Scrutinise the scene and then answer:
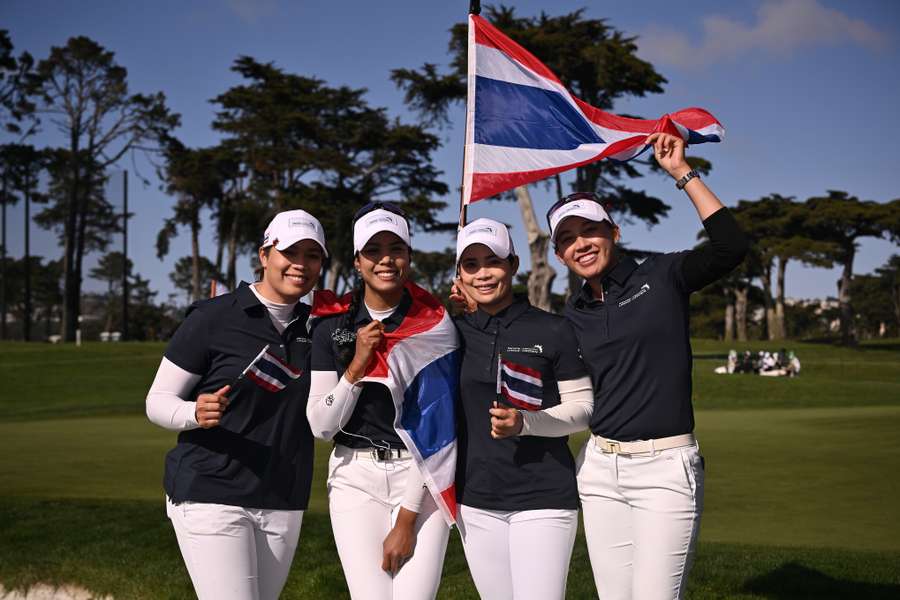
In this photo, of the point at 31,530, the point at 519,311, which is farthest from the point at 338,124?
the point at 519,311

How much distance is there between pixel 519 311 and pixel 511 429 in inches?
23.4

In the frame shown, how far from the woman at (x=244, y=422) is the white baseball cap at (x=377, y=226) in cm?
21

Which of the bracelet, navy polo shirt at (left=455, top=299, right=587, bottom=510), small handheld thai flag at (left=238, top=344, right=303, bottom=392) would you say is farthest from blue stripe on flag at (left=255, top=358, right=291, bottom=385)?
the bracelet

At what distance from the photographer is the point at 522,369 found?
3.72m

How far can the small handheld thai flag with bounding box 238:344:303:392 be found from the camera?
3666 millimetres

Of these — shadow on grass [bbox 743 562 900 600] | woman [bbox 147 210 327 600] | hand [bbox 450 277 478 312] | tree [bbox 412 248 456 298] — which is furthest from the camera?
tree [bbox 412 248 456 298]

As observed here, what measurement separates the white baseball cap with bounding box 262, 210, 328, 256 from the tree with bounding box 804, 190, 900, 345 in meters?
58.5

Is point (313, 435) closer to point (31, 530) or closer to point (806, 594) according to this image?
point (806, 594)

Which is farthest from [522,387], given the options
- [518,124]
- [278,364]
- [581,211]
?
[518,124]

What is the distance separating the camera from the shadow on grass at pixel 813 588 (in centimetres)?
586

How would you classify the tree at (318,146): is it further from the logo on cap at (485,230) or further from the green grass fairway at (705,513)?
the logo on cap at (485,230)

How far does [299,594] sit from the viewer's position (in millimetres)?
5918

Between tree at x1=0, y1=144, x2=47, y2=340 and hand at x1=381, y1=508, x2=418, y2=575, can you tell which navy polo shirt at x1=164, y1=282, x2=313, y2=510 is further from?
tree at x1=0, y1=144, x2=47, y2=340

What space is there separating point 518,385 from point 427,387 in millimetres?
373
